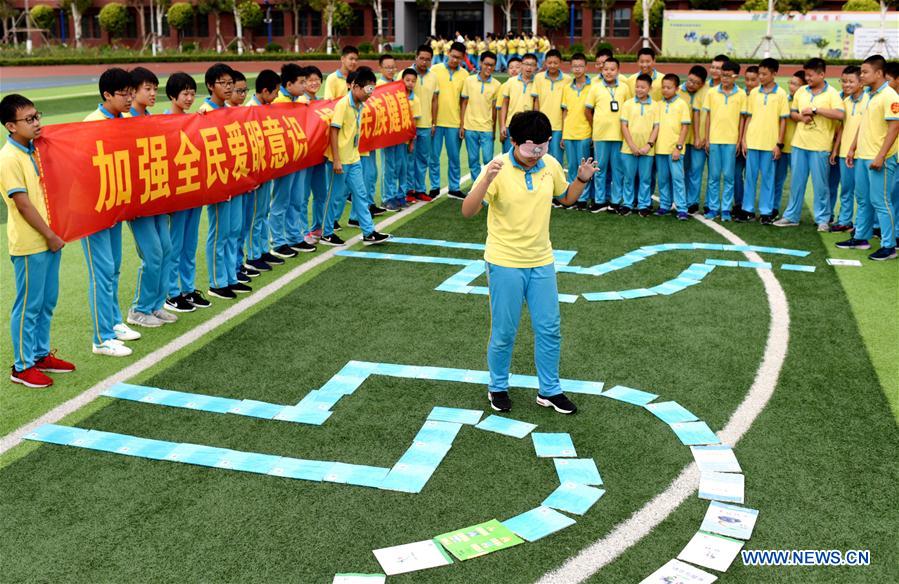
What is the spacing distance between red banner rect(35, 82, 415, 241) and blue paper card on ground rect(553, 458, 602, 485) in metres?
4.29

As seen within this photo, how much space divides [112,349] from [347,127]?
451cm

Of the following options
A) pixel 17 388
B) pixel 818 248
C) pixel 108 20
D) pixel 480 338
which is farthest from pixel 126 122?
pixel 108 20

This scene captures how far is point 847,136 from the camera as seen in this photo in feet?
36.6

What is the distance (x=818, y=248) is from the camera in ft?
36.7

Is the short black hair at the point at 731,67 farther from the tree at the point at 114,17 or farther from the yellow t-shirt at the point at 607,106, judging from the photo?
the tree at the point at 114,17

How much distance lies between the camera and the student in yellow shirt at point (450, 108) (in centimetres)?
1398

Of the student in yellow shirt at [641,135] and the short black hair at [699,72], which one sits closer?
the short black hair at [699,72]

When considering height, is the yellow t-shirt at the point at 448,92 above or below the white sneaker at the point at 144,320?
above

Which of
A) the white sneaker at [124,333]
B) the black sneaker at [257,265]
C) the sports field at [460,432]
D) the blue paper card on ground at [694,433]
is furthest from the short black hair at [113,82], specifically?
the blue paper card on ground at [694,433]

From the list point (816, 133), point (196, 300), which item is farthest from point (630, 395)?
point (816, 133)

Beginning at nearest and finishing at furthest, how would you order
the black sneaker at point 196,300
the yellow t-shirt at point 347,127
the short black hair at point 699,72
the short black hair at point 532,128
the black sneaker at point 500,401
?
the short black hair at point 532,128, the black sneaker at point 500,401, the black sneaker at point 196,300, the yellow t-shirt at point 347,127, the short black hair at point 699,72

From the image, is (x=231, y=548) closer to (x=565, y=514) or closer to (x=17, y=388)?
(x=565, y=514)

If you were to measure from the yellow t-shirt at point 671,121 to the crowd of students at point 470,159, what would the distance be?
0.07 ft

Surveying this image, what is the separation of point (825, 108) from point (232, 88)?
745 cm
